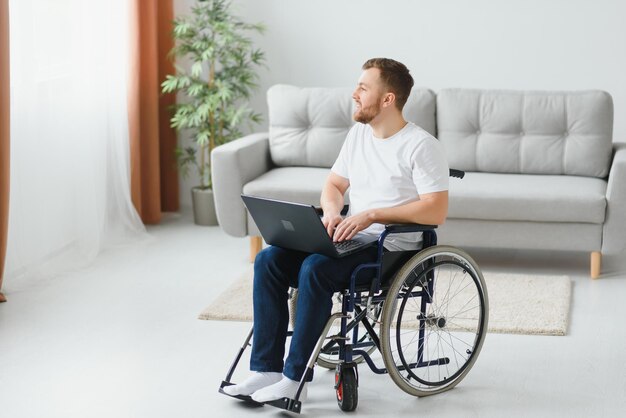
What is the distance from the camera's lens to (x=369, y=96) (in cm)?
294

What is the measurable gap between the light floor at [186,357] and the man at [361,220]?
19 cm

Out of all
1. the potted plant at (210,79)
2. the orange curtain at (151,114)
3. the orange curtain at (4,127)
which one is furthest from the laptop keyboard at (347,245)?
the orange curtain at (151,114)

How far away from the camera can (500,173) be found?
4.68 metres

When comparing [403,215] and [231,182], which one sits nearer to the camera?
[403,215]

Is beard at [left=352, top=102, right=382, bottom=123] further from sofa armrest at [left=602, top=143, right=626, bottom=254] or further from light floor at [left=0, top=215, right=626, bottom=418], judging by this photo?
sofa armrest at [left=602, top=143, right=626, bottom=254]

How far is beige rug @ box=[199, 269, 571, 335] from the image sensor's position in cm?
361

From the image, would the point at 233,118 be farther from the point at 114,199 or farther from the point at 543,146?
the point at 543,146

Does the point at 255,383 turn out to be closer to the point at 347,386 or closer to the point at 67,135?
the point at 347,386

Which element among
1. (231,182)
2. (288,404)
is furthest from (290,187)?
(288,404)

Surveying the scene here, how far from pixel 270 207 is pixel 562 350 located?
1.22 m

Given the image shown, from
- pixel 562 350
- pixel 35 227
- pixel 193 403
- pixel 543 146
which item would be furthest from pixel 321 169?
pixel 193 403

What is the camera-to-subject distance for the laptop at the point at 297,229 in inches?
107

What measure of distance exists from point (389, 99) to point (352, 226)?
0.40 m

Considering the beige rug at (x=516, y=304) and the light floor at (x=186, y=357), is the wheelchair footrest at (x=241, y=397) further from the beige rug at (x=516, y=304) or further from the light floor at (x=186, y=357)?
the beige rug at (x=516, y=304)
